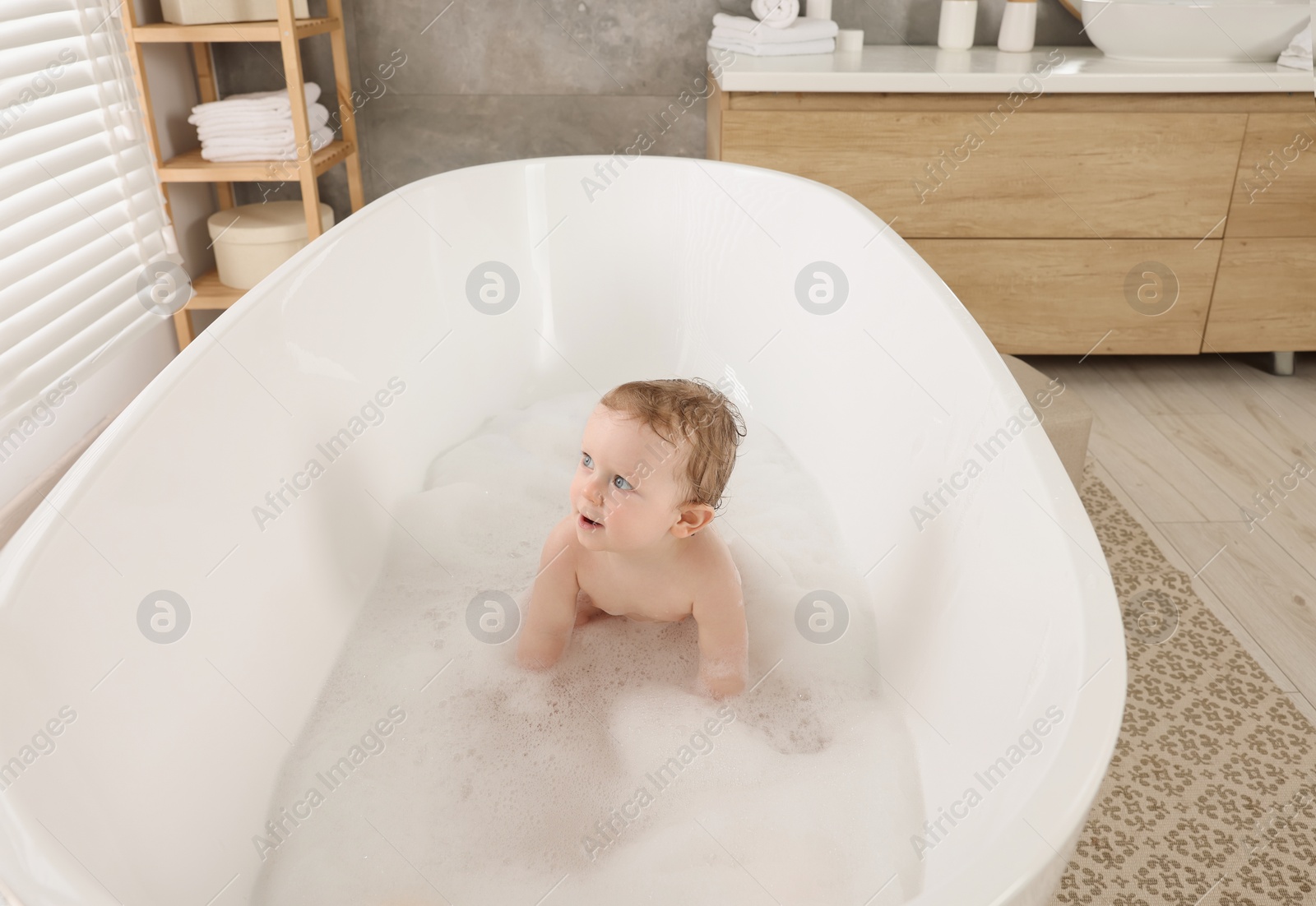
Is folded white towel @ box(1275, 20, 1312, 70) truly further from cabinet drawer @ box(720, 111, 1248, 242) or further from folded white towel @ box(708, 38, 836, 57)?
folded white towel @ box(708, 38, 836, 57)

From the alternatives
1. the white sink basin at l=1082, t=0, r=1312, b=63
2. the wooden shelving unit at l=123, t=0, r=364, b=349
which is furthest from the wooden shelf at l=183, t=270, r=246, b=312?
the white sink basin at l=1082, t=0, r=1312, b=63

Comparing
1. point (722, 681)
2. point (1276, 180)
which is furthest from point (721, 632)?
point (1276, 180)

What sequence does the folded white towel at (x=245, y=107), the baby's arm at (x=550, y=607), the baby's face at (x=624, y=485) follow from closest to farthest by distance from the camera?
the baby's face at (x=624, y=485), the baby's arm at (x=550, y=607), the folded white towel at (x=245, y=107)

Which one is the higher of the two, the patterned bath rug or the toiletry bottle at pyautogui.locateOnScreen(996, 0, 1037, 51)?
the toiletry bottle at pyautogui.locateOnScreen(996, 0, 1037, 51)

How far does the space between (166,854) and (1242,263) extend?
237cm

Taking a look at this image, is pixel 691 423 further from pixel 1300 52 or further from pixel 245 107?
pixel 1300 52

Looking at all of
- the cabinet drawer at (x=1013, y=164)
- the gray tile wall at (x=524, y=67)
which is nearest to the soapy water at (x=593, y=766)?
the cabinet drawer at (x=1013, y=164)

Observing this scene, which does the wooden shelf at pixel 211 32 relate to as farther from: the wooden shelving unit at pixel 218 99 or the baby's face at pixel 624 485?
the baby's face at pixel 624 485

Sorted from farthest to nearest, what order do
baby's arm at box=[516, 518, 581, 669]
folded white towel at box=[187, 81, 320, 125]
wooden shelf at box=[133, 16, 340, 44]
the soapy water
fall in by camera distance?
folded white towel at box=[187, 81, 320, 125], wooden shelf at box=[133, 16, 340, 44], baby's arm at box=[516, 518, 581, 669], the soapy water

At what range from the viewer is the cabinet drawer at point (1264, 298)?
2.24m

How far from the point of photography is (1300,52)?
2.10 metres

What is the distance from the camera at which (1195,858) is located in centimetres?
113

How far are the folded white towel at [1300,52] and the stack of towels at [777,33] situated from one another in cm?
96

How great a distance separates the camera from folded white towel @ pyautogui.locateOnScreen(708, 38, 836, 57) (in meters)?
2.21
